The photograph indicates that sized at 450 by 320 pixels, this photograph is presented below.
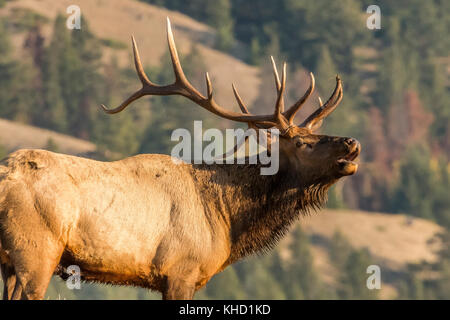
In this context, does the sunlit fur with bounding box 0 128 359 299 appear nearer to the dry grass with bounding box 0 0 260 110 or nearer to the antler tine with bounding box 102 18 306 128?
the antler tine with bounding box 102 18 306 128

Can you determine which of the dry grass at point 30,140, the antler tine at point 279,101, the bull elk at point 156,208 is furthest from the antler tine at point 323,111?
the dry grass at point 30,140

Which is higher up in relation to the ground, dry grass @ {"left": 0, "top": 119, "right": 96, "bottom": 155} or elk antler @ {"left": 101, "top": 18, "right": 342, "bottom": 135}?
dry grass @ {"left": 0, "top": 119, "right": 96, "bottom": 155}

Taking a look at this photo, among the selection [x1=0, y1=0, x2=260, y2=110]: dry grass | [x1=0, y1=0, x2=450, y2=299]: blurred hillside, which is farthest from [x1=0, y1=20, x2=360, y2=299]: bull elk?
[x1=0, y1=0, x2=260, y2=110]: dry grass

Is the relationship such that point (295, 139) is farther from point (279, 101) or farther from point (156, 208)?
point (156, 208)

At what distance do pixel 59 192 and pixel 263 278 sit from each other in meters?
89.3

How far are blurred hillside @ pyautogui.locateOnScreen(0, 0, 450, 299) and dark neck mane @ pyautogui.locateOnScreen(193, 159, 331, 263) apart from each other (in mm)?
73076

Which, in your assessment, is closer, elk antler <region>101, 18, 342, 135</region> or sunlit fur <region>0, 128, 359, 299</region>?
sunlit fur <region>0, 128, 359, 299</region>

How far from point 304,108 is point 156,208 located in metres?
128

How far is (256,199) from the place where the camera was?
47.8ft

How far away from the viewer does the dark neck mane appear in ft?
47.1

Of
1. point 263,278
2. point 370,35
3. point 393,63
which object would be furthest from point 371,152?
point 263,278

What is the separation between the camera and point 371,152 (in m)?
165

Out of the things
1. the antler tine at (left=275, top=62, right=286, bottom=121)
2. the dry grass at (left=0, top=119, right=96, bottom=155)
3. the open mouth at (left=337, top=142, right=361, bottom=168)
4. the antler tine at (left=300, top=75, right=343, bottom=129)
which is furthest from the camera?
the dry grass at (left=0, top=119, right=96, bottom=155)

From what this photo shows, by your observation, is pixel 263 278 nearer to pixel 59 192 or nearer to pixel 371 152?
pixel 371 152
